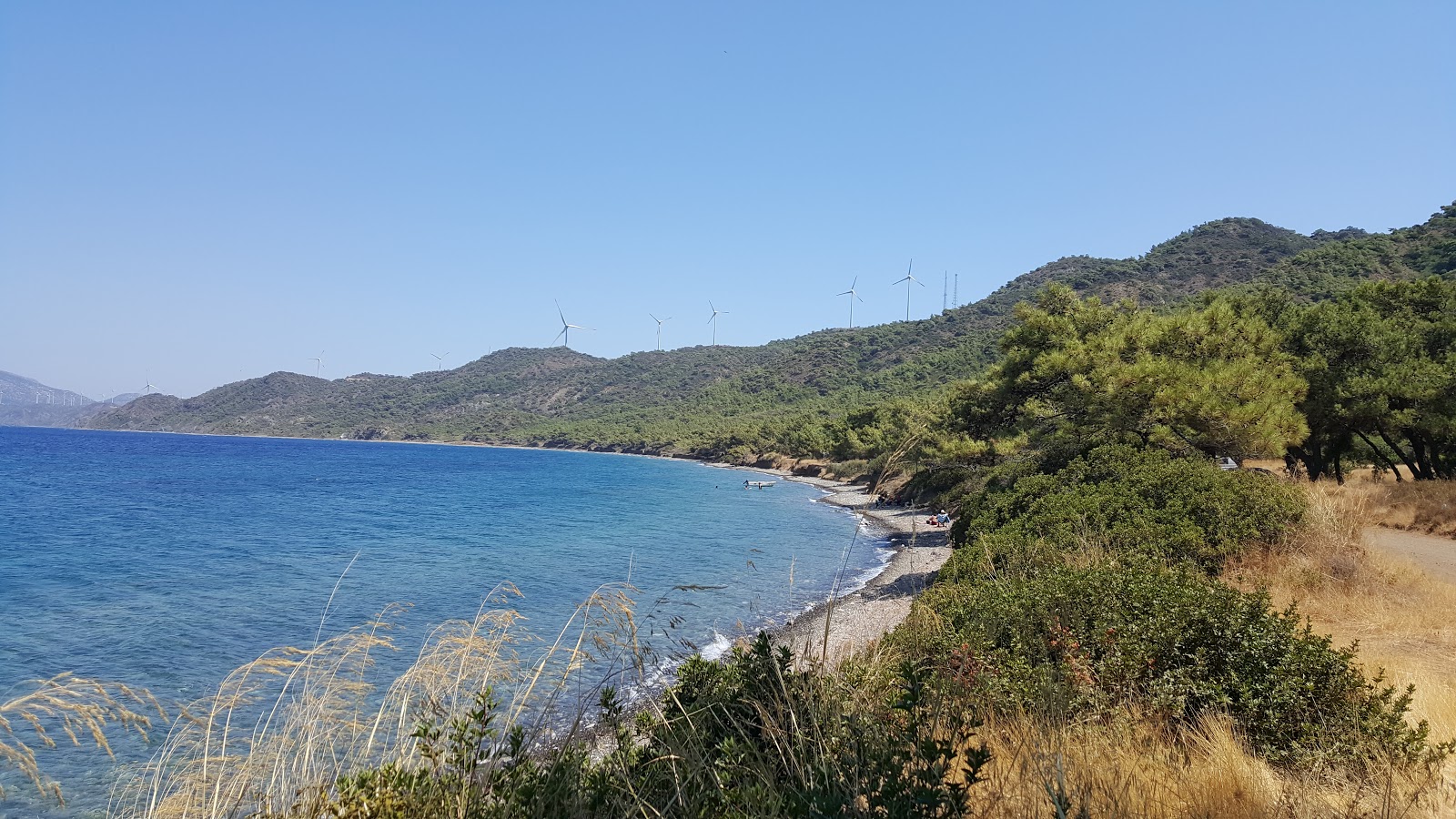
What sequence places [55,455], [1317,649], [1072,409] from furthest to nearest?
[55,455], [1072,409], [1317,649]

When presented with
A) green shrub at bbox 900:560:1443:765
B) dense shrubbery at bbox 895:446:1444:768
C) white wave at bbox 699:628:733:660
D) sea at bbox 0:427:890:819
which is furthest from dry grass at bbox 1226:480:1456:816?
white wave at bbox 699:628:733:660

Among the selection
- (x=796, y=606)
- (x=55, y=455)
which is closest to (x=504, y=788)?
(x=796, y=606)

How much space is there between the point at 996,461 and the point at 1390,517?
9.32m

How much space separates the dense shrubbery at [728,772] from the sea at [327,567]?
51cm

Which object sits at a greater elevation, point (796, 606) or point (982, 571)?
point (982, 571)

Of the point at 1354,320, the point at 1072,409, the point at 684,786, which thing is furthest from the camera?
the point at 1354,320

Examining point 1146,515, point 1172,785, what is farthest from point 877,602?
point 1172,785

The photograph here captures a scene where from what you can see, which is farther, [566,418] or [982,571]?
[566,418]

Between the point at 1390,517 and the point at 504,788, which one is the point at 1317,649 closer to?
the point at 504,788

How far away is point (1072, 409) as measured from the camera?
1966 centimetres

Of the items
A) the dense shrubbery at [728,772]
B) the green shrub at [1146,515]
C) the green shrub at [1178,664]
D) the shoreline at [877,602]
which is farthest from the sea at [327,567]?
the green shrub at [1146,515]

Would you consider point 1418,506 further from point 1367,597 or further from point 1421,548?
point 1367,597

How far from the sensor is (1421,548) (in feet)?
49.4

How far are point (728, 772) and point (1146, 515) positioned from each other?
10450 mm
